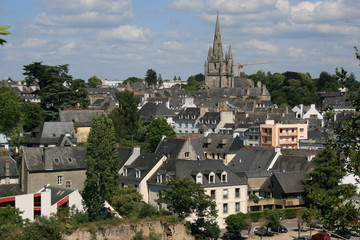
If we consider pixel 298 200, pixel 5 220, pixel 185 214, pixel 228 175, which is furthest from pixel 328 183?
pixel 5 220

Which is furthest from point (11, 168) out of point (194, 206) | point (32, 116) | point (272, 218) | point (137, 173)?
point (32, 116)

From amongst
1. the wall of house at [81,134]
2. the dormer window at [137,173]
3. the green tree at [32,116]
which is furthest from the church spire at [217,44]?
the dormer window at [137,173]

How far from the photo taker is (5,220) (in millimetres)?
41500

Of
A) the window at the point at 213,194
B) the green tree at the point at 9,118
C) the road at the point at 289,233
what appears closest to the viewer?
the road at the point at 289,233

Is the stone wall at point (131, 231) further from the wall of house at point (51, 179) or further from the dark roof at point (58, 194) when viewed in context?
the wall of house at point (51, 179)

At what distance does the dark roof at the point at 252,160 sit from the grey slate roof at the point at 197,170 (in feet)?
32.7

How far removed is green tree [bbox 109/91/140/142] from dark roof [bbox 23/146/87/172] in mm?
21521

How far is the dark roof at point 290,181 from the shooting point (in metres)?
58.0

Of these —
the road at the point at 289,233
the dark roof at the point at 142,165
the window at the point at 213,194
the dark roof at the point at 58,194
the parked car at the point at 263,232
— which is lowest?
the road at the point at 289,233

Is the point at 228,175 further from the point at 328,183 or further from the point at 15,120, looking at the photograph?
the point at 15,120

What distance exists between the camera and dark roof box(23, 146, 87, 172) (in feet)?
181

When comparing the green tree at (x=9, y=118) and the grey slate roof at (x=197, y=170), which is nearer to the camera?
the grey slate roof at (x=197, y=170)

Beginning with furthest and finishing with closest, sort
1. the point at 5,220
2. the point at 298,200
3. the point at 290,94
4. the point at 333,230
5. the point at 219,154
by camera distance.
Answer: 1. the point at 290,94
2. the point at 219,154
3. the point at 298,200
4. the point at 5,220
5. the point at 333,230

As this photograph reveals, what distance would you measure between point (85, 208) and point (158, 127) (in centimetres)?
3407
